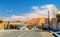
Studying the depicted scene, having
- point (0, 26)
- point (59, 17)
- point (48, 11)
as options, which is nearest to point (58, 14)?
point (59, 17)

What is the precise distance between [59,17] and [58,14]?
1603mm

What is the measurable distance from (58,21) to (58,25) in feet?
6.50

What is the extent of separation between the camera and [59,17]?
72.8 metres

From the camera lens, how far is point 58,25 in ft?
233

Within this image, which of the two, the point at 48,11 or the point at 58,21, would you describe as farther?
the point at 48,11

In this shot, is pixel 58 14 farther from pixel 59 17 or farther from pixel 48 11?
pixel 48 11

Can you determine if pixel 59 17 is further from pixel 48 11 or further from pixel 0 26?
pixel 0 26

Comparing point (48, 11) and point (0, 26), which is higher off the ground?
point (48, 11)

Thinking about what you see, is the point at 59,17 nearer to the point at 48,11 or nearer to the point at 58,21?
the point at 58,21

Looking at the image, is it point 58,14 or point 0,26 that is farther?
point 0,26

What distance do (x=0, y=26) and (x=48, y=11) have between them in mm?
23432

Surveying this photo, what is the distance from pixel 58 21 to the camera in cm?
7244

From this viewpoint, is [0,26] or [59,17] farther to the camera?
[0,26]

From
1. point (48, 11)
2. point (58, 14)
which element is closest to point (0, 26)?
point (48, 11)
